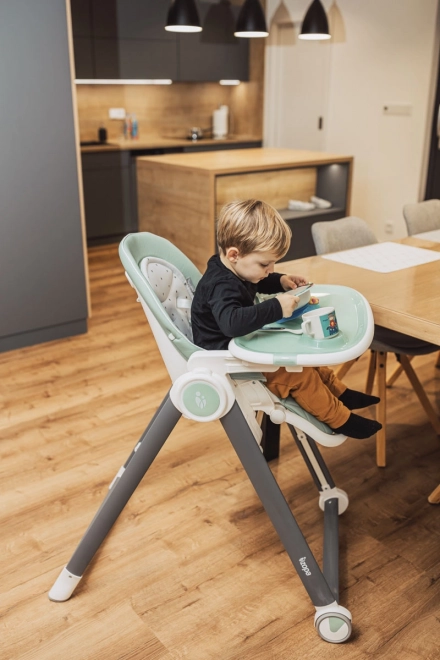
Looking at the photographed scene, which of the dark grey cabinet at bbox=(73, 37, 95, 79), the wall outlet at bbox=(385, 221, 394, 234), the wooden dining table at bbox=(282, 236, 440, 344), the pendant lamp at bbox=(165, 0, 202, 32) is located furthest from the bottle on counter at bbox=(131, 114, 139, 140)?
the wooden dining table at bbox=(282, 236, 440, 344)

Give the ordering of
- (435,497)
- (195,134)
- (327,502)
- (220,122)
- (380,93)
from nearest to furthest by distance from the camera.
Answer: (327,502), (435,497), (380,93), (195,134), (220,122)

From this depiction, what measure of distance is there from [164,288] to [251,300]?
10.3 inches

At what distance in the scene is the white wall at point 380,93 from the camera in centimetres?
498

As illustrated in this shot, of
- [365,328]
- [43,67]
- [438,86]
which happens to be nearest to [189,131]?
[438,86]

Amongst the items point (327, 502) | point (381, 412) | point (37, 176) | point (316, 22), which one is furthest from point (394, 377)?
point (316, 22)

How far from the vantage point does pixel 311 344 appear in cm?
143

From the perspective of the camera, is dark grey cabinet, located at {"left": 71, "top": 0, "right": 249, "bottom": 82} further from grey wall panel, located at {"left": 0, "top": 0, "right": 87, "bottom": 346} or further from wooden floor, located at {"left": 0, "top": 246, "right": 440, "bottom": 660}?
wooden floor, located at {"left": 0, "top": 246, "right": 440, "bottom": 660}

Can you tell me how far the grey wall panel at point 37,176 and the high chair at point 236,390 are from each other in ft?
5.58

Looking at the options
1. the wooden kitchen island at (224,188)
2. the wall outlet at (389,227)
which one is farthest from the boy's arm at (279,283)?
the wall outlet at (389,227)

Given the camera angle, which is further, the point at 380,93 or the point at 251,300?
the point at 380,93

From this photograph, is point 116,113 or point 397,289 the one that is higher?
point 116,113

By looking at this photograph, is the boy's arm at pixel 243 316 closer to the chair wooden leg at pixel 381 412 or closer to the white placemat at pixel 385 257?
the white placemat at pixel 385 257

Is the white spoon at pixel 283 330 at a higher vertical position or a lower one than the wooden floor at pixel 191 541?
higher

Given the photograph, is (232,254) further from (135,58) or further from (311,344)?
(135,58)
